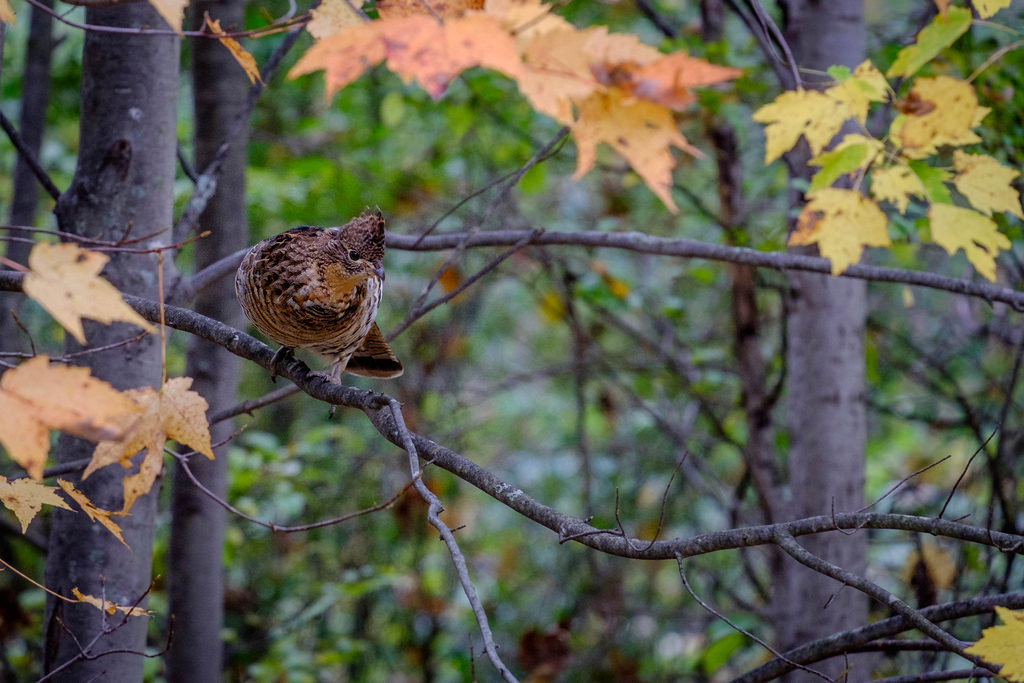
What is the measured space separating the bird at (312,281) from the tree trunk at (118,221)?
0.28 meters

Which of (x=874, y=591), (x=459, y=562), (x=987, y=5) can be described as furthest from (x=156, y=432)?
(x=987, y=5)

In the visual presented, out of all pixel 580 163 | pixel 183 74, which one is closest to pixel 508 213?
pixel 183 74

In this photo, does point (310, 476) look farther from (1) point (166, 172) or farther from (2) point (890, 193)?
(2) point (890, 193)

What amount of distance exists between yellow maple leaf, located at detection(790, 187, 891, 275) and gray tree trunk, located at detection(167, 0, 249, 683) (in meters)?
1.92

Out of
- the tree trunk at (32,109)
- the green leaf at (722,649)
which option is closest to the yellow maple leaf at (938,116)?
the green leaf at (722,649)

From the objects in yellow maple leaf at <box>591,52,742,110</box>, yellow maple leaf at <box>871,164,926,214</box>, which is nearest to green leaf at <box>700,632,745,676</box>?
yellow maple leaf at <box>871,164,926,214</box>

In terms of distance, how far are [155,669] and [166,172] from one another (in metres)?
2.42

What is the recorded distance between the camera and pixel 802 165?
285 cm

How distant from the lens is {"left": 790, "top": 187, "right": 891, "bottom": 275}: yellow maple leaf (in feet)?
5.69

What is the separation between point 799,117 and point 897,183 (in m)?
0.27

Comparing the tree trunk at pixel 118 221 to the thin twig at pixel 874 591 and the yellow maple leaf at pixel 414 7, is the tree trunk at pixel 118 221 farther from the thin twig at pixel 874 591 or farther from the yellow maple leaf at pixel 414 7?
the thin twig at pixel 874 591

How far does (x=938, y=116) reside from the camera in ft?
5.73

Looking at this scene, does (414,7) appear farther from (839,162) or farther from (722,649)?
(722,649)

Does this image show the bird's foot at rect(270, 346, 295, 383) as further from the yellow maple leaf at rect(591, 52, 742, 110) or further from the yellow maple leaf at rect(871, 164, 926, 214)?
the yellow maple leaf at rect(871, 164, 926, 214)
